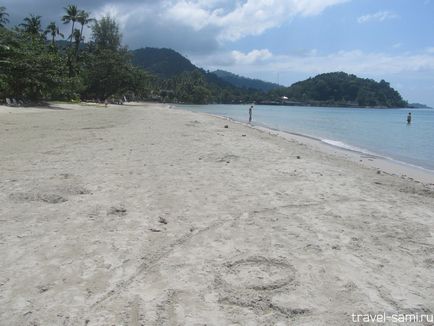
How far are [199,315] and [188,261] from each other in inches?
43.8

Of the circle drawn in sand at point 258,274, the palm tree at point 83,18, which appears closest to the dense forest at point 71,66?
the palm tree at point 83,18

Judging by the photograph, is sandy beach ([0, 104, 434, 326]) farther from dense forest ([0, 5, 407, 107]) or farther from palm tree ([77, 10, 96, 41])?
palm tree ([77, 10, 96, 41])

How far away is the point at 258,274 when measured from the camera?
435 centimetres

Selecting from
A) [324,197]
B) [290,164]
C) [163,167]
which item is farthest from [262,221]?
[290,164]

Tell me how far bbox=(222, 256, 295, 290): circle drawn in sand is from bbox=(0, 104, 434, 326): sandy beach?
0.02m

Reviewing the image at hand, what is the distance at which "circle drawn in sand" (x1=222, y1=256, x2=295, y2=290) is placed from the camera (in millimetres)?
4113

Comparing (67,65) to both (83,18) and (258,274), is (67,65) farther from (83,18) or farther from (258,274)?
(258,274)

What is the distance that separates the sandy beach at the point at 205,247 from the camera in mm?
3633

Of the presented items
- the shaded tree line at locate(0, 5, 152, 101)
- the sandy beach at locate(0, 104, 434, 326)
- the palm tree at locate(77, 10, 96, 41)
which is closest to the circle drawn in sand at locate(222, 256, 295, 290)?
the sandy beach at locate(0, 104, 434, 326)

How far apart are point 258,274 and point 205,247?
2.87 feet

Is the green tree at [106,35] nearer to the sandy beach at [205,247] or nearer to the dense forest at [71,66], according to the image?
the dense forest at [71,66]

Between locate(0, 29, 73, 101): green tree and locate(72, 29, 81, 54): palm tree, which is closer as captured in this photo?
locate(0, 29, 73, 101): green tree

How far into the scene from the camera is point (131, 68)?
227 ft

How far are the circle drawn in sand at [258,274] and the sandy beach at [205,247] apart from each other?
19mm
